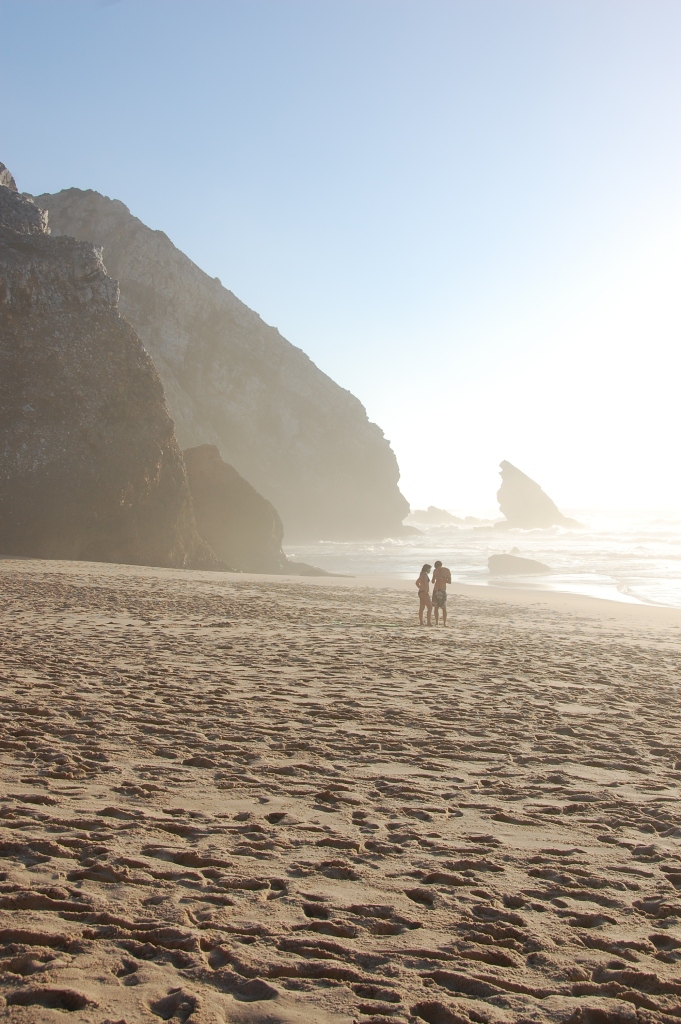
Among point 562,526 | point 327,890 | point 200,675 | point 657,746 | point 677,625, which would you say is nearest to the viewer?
point 327,890

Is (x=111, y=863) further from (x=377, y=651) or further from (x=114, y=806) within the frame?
(x=377, y=651)

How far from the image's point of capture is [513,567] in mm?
36250

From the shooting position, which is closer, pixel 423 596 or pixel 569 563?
pixel 423 596

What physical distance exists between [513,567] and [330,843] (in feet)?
111

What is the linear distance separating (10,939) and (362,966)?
1.34 meters

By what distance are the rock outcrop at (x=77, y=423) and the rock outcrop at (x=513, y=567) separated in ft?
49.8

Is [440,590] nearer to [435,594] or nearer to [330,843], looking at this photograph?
[435,594]

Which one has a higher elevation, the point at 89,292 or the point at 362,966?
the point at 89,292

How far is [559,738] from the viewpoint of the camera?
5.99 meters

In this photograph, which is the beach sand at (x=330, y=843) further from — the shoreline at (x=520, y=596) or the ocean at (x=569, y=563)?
the ocean at (x=569, y=563)

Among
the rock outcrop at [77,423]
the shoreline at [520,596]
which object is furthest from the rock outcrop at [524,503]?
the rock outcrop at [77,423]

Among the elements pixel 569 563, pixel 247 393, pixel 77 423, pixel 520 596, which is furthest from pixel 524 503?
pixel 77 423

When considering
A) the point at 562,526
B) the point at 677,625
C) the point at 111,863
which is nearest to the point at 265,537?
the point at 677,625

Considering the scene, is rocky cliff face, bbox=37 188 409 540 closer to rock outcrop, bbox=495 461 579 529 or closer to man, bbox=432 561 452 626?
rock outcrop, bbox=495 461 579 529
